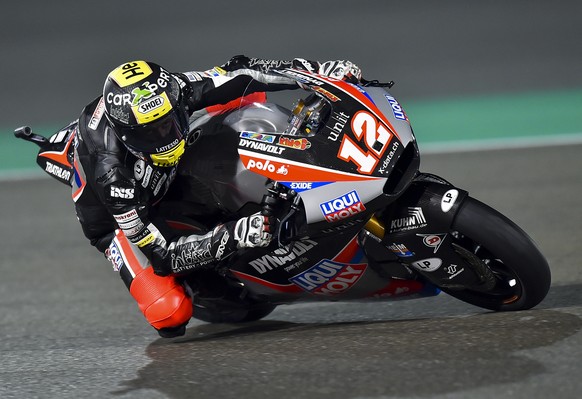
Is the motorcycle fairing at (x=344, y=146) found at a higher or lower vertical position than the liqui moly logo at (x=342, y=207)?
higher

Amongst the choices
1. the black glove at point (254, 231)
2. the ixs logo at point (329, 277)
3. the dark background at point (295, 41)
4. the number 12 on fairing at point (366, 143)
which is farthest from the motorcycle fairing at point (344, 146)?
the dark background at point (295, 41)

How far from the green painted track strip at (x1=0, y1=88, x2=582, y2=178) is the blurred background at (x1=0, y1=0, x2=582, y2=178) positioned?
2 cm

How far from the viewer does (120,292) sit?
632 centimetres

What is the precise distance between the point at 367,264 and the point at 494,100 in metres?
6.65

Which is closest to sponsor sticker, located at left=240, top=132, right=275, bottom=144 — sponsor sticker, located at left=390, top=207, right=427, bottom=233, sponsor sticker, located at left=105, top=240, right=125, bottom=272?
sponsor sticker, located at left=390, top=207, right=427, bottom=233

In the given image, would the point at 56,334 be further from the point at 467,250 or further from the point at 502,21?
the point at 502,21

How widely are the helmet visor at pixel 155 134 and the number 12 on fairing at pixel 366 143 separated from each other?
0.79 metres

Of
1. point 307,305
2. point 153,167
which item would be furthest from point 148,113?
point 307,305

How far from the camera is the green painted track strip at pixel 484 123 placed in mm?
9664

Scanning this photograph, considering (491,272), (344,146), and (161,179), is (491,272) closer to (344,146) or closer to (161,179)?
(344,146)

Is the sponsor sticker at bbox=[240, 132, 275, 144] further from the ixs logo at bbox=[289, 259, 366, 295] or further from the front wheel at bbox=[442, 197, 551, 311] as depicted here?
the front wheel at bbox=[442, 197, 551, 311]

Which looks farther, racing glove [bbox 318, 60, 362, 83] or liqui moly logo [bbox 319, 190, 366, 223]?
racing glove [bbox 318, 60, 362, 83]

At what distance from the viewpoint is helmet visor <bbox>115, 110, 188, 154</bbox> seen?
164 inches

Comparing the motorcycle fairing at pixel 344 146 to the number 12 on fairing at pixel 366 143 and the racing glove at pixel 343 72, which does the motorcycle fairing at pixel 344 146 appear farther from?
Answer: the racing glove at pixel 343 72
